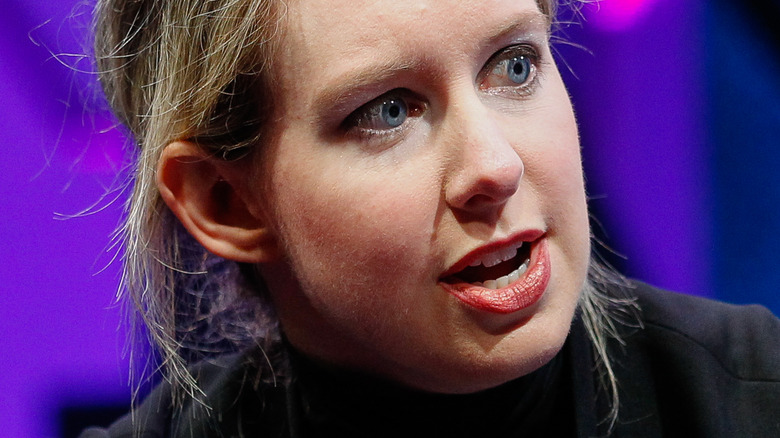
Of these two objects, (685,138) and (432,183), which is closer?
(432,183)

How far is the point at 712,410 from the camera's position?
1028 mm

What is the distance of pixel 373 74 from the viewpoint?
0.87m

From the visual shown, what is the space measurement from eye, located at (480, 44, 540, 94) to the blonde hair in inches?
5.1

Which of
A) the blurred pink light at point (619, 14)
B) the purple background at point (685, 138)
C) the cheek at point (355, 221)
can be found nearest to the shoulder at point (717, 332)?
the cheek at point (355, 221)

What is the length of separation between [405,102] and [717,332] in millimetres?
512

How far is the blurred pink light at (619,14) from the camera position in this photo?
1671 millimetres

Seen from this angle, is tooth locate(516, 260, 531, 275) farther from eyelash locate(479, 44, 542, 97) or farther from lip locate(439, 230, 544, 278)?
eyelash locate(479, 44, 542, 97)

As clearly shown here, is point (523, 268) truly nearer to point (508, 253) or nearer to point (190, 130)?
point (508, 253)

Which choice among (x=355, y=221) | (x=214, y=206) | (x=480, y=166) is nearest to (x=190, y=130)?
(x=214, y=206)

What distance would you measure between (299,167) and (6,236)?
70cm

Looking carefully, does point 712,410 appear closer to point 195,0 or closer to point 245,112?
point 245,112

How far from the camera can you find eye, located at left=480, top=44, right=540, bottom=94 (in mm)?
931

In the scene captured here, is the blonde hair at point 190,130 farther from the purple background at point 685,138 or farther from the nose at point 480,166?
the purple background at point 685,138

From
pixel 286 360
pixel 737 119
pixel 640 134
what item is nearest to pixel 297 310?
pixel 286 360
